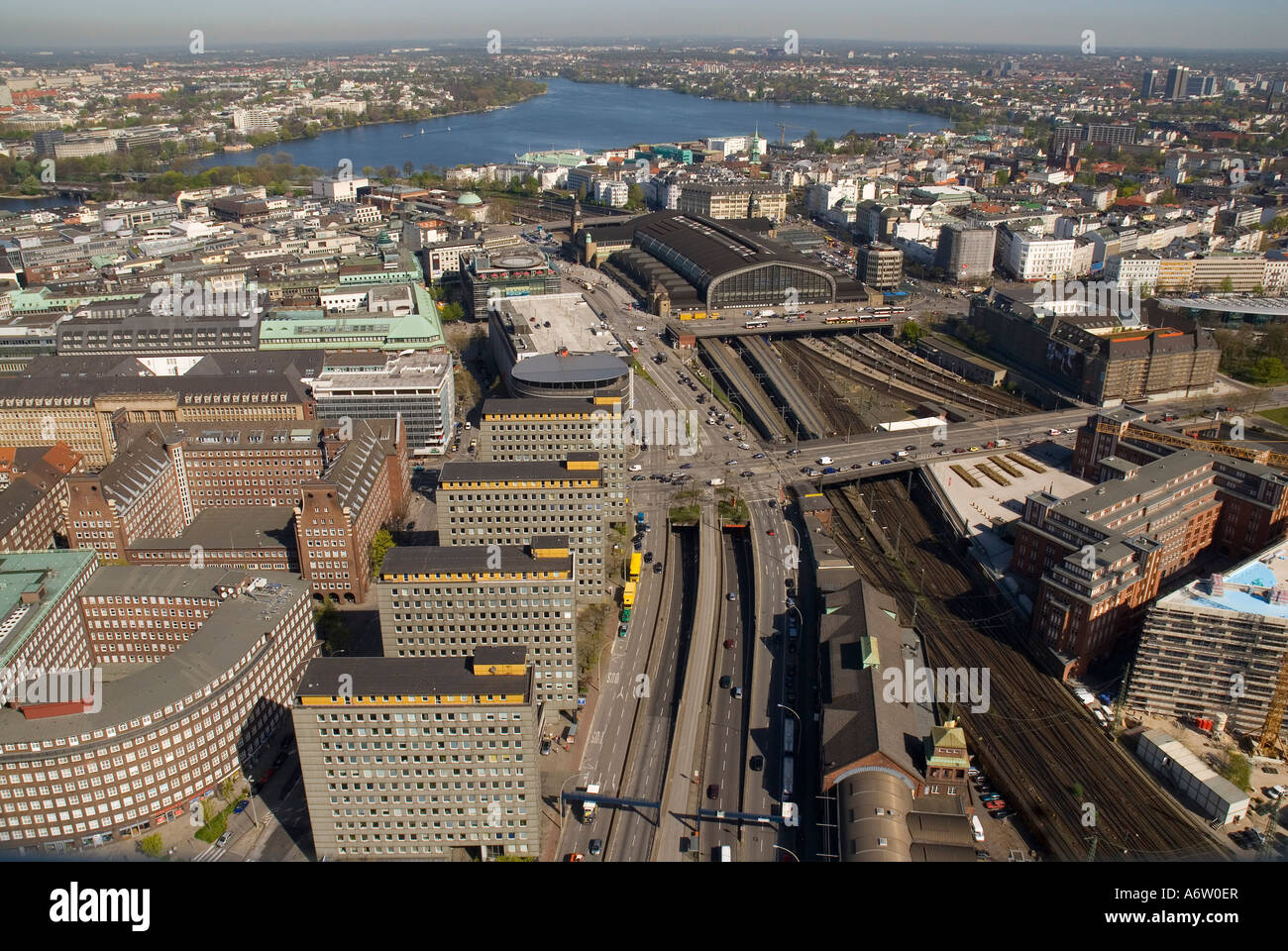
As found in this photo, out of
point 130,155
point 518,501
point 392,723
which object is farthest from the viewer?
point 130,155

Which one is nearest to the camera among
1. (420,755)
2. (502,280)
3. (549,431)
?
(420,755)

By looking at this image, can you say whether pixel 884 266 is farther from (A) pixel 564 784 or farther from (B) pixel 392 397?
(A) pixel 564 784

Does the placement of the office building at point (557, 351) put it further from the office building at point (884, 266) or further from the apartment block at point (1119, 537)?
the office building at point (884, 266)

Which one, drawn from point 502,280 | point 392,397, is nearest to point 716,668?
point 392,397

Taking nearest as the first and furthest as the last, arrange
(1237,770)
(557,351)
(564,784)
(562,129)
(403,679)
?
(403,679)
(564,784)
(1237,770)
(557,351)
(562,129)

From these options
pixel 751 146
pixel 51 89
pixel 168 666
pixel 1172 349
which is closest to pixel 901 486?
pixel 1172 349

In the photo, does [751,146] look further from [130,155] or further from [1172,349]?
[1172,349]

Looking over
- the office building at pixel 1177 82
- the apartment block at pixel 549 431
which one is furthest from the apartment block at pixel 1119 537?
the office building at pixel 1177 82

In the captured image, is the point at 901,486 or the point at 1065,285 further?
the point at 1065,285
